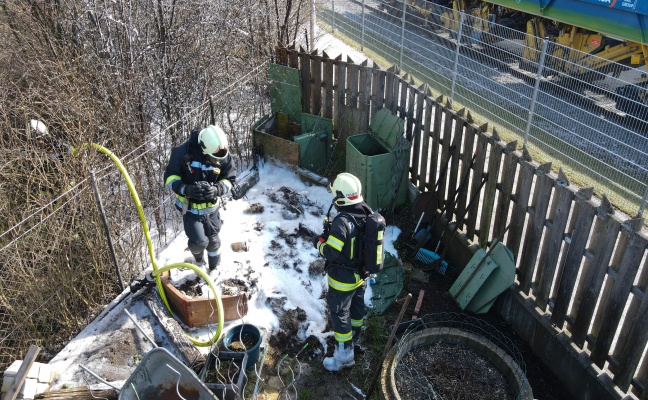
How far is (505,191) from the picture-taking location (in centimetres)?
549

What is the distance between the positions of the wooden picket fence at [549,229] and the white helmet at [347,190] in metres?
1.79

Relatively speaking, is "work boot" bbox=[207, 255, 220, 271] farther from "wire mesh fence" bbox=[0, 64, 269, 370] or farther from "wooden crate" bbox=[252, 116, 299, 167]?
"wooden crate" bbox=[252, 116, 299, 167]

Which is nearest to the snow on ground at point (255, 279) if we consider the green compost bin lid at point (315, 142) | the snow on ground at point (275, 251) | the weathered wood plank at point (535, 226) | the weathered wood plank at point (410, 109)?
the snow on ground at point (275, 251)

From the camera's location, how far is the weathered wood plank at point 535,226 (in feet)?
15.9

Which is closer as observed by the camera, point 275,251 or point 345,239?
point 345,239

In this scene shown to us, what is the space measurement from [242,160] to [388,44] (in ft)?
19.1

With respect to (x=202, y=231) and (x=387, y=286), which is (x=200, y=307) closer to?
(x=202, y=231)

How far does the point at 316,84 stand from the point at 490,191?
13.2ft

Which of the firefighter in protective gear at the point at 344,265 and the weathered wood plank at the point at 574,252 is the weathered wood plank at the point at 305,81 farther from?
the weathered wood plank at the point at 574,252

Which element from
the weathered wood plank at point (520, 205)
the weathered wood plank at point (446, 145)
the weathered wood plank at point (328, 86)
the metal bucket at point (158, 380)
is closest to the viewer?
the metal bucket at point (158, 380)

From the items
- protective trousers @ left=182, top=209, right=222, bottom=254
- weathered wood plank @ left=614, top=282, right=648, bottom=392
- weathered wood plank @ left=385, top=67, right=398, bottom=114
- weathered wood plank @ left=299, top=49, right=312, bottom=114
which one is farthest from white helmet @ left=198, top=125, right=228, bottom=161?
weathered wood plank @ left=614, top=282, right=648, bottom=392

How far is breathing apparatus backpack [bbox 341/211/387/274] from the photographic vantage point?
4.53 metres

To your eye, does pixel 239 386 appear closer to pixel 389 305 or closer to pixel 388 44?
pixel 389 305

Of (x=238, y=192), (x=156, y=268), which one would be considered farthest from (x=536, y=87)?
(x=156, y=268)
